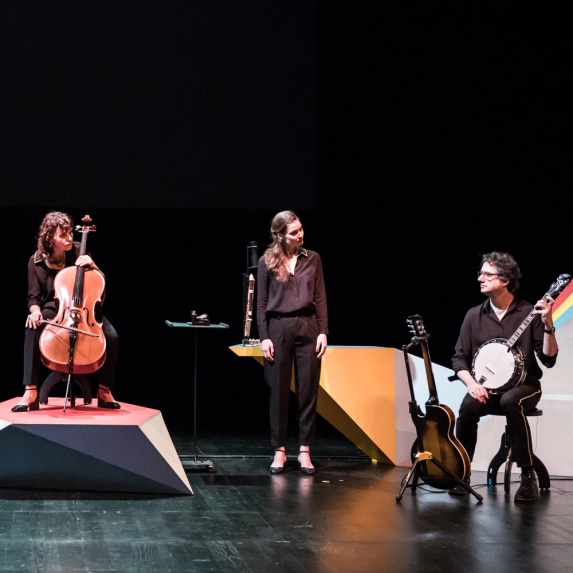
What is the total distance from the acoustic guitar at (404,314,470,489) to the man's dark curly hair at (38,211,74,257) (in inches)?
69.2

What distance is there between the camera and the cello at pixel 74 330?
3.98 meters

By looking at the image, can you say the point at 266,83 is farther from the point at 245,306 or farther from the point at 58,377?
the point at 58,377

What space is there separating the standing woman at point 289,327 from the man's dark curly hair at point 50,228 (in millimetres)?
1076

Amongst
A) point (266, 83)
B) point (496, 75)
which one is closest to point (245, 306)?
point (266, 83)

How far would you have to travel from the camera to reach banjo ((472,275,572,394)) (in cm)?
423

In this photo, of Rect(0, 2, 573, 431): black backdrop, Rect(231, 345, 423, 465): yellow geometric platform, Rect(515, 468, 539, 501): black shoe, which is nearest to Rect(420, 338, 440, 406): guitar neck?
Rect(515, 468, 539, 501): black shoe

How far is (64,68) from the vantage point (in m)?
5.99

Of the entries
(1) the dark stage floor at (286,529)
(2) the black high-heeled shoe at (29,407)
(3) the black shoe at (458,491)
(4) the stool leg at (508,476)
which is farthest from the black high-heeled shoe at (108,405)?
(4) the stool leg at (508,476)

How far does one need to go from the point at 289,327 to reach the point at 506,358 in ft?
3.75

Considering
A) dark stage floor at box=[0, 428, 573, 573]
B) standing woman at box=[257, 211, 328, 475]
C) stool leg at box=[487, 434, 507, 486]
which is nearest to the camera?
dark stage floor at box=[0, 428, 573, 573]

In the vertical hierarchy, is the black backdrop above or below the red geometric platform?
above

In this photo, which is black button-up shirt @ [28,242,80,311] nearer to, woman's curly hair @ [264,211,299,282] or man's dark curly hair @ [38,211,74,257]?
man's dark curly hair @ [38,211,74,257]

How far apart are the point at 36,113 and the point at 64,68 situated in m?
0.37

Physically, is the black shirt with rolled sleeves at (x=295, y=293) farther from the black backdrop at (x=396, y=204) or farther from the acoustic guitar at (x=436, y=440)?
the black backdrop at (x=396, y=204)
